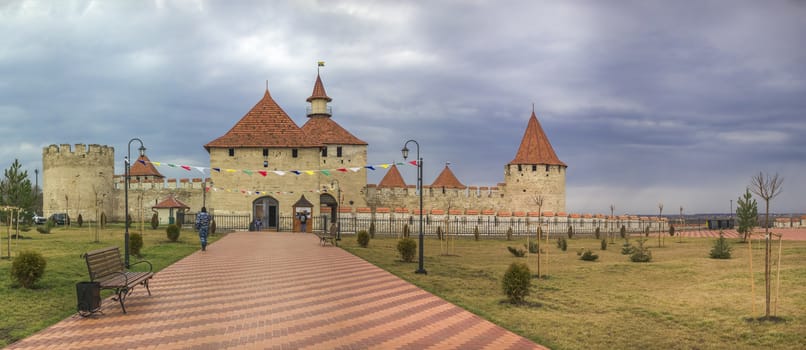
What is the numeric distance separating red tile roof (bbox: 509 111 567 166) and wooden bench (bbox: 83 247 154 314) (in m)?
41.3

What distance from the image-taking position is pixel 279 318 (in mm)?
9430

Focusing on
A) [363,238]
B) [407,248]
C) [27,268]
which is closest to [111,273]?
[27,268]

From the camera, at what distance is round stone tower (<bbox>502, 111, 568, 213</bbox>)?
49219 mm

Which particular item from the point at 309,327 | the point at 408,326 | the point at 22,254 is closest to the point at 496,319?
the point at 408,326

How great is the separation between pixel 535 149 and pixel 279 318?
1699 inches

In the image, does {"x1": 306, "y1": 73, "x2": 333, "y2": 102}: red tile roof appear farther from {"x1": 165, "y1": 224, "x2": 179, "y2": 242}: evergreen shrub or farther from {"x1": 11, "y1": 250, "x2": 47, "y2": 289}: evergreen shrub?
{"x1": 11, "y1": 250, "x2": 47, "y2": 289}: evergreen shrub

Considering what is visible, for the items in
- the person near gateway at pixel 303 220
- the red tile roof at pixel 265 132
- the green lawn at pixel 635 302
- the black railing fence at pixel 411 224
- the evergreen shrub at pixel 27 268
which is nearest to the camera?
the green lawn at pixel 635 302

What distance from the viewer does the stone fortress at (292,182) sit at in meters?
38.3

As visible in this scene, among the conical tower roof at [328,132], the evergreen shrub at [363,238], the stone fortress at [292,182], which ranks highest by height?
the conical tower roof at [328,132]

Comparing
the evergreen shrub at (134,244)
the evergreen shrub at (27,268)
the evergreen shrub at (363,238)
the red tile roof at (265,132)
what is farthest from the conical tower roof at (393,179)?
the evergreen shrub at (27,268)

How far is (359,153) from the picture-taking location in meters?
47.6

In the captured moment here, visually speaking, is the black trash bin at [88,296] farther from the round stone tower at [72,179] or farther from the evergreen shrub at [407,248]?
the round stone tower at [72,179]

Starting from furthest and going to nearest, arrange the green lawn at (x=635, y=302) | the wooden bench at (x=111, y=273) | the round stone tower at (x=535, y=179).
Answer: the round stone tower at (x=535, y=179) < the wooden bench at (x=111, y=273) < the green lawn at (x=635, y=302)

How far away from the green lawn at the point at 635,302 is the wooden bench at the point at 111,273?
239 inches
